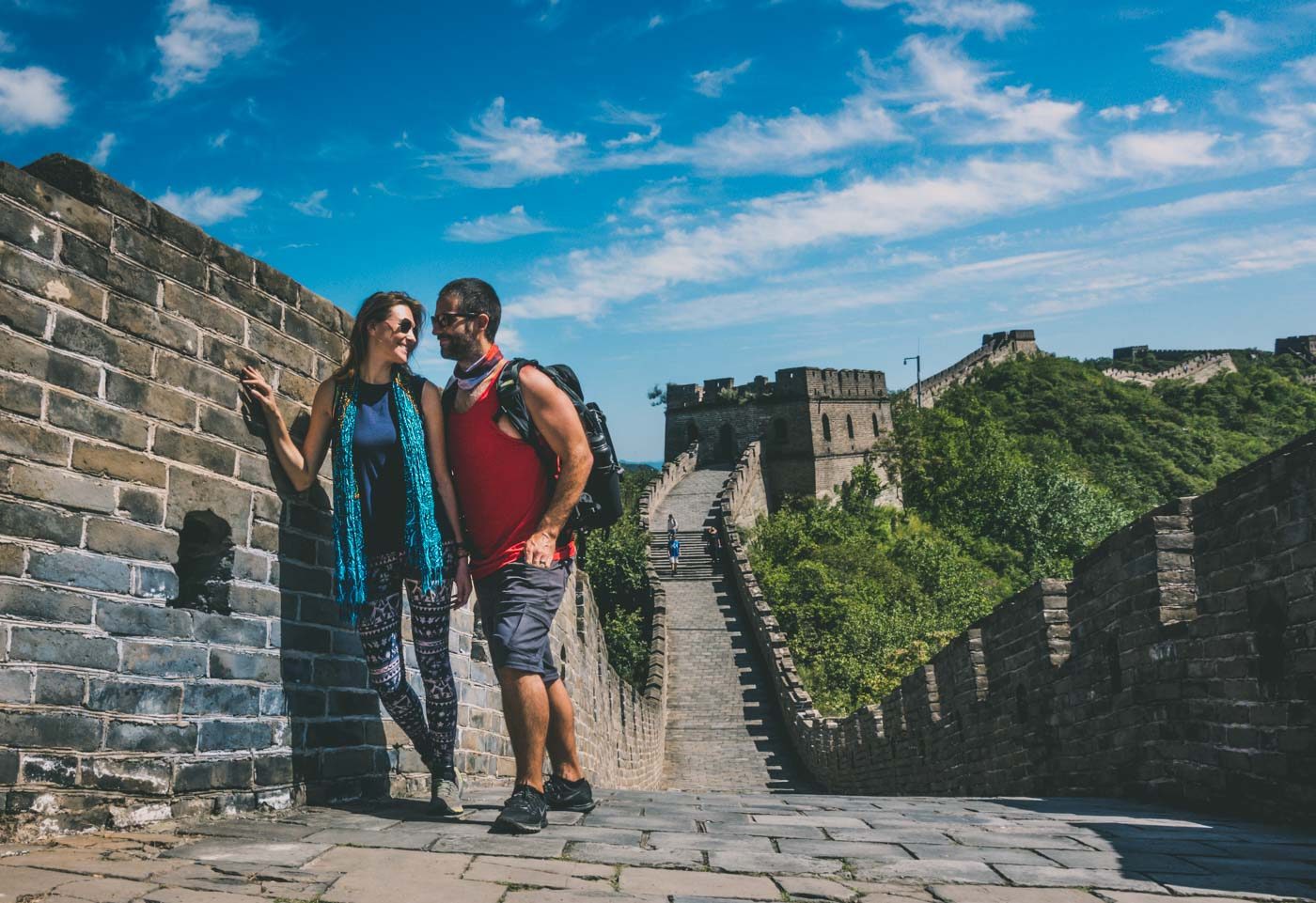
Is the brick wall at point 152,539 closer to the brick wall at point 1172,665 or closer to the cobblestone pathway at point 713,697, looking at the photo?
the brick wall at point 1172,665

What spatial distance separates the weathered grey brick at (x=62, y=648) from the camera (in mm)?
3328

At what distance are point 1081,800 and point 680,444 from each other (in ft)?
149

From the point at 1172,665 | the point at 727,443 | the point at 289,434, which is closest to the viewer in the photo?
the point at 289,434

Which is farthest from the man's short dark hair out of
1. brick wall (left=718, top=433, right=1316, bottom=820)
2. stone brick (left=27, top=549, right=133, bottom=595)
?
brick wall (left=718, top=433, right=1316, bottom=820)

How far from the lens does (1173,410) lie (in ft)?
A: 211

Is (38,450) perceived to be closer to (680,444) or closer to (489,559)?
(489,559)

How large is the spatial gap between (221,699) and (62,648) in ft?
2.46

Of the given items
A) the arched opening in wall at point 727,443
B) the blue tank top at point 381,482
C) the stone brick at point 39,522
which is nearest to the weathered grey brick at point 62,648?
the stone brick at point 39,522

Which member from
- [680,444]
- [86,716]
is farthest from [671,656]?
[680,444]

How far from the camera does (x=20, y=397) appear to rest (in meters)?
3.41

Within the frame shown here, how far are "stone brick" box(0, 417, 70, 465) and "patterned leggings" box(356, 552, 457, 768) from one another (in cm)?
123

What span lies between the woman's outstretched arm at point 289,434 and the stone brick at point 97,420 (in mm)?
648

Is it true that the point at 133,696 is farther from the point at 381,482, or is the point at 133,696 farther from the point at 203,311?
the point at 203,311

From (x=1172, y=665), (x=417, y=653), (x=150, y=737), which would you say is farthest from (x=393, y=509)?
(x=1172, y=665)
